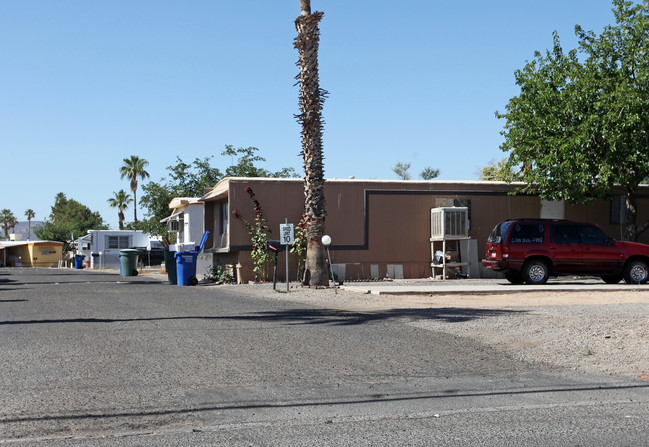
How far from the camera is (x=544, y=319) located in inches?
468

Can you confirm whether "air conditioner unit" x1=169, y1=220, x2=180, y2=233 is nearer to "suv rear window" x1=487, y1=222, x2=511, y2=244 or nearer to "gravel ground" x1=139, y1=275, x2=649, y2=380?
"gravel ground" x1=139, y1=275, x2=649, y2=380

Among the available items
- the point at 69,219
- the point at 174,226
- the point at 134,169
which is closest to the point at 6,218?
the point at 69,219

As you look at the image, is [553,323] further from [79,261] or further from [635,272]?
[79,261]

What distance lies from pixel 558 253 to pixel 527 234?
3.55ft

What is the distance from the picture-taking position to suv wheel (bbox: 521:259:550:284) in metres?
21.6

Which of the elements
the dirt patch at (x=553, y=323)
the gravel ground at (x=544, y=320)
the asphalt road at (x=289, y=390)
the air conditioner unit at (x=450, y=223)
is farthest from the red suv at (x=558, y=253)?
the asphalt road at (x=289, y=390)

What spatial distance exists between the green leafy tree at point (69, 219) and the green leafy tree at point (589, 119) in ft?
271

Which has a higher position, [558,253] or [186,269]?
[558,253]

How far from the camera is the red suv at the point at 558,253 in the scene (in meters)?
21.5

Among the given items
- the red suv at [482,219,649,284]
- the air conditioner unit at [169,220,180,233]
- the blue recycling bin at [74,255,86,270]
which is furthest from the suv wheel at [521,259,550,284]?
the blue recycling bin at [74,255,86,270]

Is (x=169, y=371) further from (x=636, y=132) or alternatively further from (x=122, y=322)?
(x=636, y=132)

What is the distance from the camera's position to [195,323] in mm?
11781

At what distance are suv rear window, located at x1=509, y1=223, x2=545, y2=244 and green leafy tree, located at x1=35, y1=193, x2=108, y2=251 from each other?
3356 inches

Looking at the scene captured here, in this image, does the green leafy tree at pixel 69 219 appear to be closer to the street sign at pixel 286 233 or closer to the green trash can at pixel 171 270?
the green trash can at pixel 171 270
